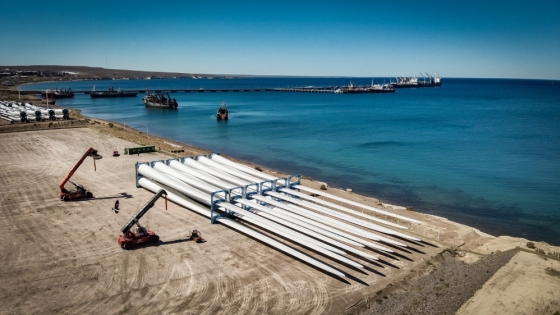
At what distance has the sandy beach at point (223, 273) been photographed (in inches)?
520

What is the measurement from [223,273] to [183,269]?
1719 millimetres

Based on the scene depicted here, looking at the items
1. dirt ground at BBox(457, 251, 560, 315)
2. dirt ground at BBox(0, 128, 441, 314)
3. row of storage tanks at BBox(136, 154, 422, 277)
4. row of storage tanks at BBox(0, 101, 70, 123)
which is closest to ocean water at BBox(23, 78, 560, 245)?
dirt ground at BBox(457, 251, 560, 315)

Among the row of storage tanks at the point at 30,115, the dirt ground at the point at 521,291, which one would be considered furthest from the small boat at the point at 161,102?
the dirt ground at the point at 521,291

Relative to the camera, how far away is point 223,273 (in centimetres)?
1515

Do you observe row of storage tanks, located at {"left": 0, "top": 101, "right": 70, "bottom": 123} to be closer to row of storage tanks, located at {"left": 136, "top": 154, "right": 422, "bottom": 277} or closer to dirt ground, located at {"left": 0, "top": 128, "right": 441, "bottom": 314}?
dirt ground, located at {"left": 0, "top": 128, "right": 441, "bottom": 314}

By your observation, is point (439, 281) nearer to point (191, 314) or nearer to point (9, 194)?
point (191, 314)

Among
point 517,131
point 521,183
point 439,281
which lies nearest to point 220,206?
point 439,281

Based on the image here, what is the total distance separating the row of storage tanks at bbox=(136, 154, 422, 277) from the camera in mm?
16922

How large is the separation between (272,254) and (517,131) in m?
68.2

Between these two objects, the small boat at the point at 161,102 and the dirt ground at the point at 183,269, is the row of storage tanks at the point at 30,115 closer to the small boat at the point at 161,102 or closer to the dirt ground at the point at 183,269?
the small boat at the point at 161,102

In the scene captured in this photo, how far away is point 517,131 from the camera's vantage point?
223 ft

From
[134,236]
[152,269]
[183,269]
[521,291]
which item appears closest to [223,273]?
[183,269]

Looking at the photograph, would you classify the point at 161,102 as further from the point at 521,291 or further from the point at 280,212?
the point at 521,291

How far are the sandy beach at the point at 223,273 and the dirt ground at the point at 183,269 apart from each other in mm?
47
